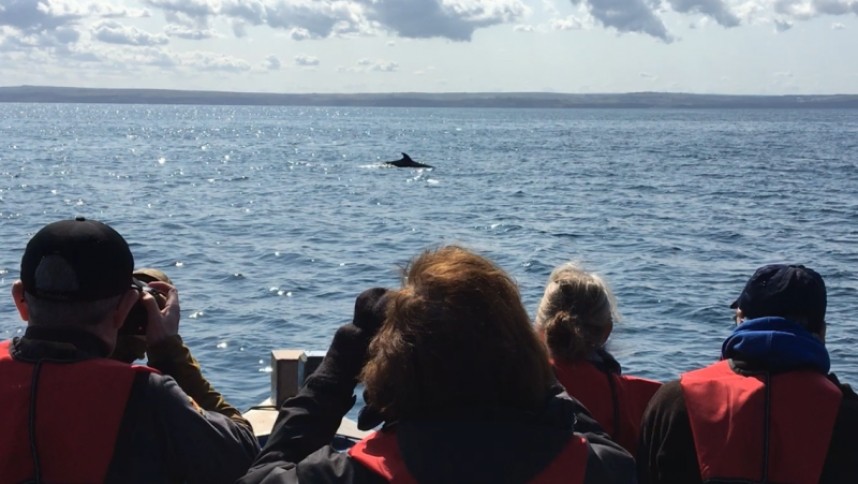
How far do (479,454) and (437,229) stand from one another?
1070 inches

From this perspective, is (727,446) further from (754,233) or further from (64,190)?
(64,190)

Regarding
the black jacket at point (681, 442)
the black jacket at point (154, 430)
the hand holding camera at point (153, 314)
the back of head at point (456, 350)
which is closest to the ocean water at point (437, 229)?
the back of head at point (456, 350)

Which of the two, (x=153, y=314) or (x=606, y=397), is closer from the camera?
(x=153, y=314)

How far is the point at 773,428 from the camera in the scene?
3.96 metres

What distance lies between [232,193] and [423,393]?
37701 millimetres

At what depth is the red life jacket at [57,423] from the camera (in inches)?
130

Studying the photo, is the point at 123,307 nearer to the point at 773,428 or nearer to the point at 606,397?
the point at 606,397

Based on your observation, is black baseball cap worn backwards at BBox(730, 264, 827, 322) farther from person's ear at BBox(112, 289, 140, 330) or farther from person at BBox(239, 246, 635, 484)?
person's ear at BBox(112, 289, 140, 330)

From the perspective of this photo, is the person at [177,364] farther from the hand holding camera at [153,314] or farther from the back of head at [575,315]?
the back of head at [575,315]

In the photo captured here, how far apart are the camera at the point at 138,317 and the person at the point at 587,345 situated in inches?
64.7

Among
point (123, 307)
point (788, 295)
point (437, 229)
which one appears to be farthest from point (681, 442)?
point (437, 229)

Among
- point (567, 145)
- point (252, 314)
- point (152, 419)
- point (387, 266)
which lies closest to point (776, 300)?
point (152, 419)

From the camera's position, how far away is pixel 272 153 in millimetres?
71812

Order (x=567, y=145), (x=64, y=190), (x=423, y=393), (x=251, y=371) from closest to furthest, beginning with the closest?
(x=423, y=393) < (x=251, y=371) < (x=64, y=190) < (x=567, y=145)
